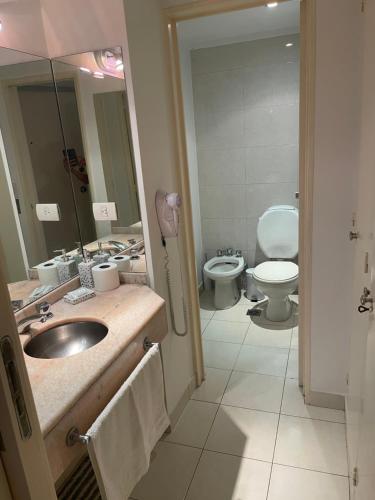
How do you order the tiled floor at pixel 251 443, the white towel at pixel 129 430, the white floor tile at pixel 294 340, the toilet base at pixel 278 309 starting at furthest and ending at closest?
1. the toilet base at pixel 278 309
2. the white floor tile at pixel 294 340
3. the tiled floor at pixel 251 443
4. the white towel at pixel 129 430

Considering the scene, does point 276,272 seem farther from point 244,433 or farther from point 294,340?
point 244,433

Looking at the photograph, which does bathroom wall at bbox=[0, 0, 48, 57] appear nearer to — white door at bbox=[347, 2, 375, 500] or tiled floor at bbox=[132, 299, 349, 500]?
white door at bbox=[347, 2, 375, 500]

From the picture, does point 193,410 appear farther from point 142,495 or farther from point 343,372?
point 343,372

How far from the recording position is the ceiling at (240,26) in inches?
109

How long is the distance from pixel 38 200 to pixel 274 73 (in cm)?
248

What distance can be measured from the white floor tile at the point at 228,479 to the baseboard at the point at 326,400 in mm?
544

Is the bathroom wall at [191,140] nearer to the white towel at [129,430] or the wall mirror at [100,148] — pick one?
the wall mirror at [100,148]

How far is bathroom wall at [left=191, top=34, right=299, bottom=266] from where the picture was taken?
3318 mm

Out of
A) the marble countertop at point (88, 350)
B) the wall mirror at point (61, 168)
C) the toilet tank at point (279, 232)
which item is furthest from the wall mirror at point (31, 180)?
the toilet tank at point (279, 232)

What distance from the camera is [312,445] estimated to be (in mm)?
1983

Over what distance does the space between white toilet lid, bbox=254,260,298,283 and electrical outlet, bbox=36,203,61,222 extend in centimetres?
173

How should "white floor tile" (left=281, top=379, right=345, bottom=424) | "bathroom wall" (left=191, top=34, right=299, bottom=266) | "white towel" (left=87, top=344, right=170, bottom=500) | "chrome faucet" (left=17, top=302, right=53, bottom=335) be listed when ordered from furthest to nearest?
1. "bathroom wall" (left=191, top=34, right=299, bottom=266)
2. "white floor tile" (left=281, top=379, right=345, bottom=424)
3. "chrome faucet" (left=17, top=302, right=53, bottom=335)
4. "white towel" (left=87, top=344, right=170, bottom=500)

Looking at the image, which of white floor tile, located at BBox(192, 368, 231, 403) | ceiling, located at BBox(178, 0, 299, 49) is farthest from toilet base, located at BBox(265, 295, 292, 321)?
ceiling, located at BBox(178, 0, 299, 49)

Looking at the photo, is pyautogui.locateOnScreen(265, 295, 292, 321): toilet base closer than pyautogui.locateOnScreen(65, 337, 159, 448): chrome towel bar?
No
